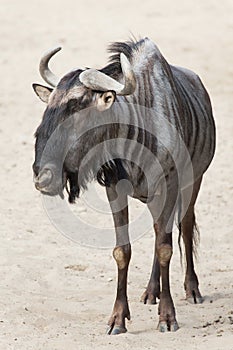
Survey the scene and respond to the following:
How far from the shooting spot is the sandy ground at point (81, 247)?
5.95 metres

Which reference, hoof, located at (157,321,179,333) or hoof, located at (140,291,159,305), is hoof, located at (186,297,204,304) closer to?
hoof, located at (140,291,159,305)

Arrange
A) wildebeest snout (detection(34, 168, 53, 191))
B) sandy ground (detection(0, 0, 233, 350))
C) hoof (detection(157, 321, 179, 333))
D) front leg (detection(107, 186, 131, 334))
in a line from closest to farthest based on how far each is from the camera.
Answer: wildebeest snout (detection(34, 168, 53, 191))
sandy ground (detection(0, 0, 233, 350))
hoof (detection(157, 321, 179, 333))
front leg (detection(107, 186, 131, 334))

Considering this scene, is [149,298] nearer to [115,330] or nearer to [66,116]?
[115,330]

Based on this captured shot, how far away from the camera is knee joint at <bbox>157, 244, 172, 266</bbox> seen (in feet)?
20.3

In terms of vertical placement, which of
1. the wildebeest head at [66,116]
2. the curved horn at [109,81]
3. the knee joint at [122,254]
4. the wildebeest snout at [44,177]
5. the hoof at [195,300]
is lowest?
the hoof at [195,300]

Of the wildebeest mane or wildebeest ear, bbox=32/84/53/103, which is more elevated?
the wildebeest mane

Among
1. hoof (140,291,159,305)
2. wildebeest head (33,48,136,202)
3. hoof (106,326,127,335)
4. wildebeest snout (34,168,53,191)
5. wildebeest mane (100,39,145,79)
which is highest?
wildebeest mane (100,39,145,79)

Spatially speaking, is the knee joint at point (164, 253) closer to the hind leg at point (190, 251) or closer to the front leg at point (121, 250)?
the front leg at point (121, 250)

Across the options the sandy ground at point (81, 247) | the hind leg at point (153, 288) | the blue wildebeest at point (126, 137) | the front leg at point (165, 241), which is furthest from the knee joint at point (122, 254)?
the hind leg at point (153, 288)

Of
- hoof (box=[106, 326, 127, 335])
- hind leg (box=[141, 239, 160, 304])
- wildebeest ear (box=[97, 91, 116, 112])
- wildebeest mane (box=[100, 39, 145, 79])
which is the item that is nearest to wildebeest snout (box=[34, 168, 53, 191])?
wildebeest ear (box=[97, 91, 116, 112])

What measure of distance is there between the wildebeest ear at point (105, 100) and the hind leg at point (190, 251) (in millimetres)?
1662

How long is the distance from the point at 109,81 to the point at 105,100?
0.42ft

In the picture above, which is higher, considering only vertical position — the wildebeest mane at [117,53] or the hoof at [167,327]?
the wildebeest mane at [117,53]

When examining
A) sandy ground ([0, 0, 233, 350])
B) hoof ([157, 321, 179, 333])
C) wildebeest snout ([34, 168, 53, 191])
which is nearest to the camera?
wildebeest snout ([34, 168, 53, 191])
